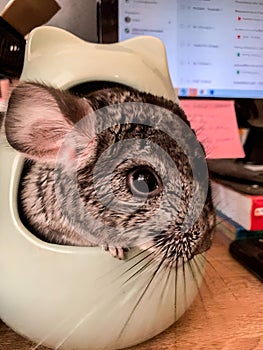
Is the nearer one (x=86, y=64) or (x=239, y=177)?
(x=86, y=64)

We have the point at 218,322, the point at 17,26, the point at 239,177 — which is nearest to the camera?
the point at 218,322

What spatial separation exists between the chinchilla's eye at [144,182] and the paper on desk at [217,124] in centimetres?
55

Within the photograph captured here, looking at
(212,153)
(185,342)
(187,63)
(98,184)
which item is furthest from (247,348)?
(187,63)

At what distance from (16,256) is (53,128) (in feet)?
0.55

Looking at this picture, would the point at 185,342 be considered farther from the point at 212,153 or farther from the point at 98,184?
the point at 212,153

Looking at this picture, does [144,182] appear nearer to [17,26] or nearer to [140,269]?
[140,269]

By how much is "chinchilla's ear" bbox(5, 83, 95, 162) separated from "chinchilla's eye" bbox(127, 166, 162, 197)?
0.09 meters

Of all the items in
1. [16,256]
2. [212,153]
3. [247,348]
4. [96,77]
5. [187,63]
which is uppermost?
[187,63]

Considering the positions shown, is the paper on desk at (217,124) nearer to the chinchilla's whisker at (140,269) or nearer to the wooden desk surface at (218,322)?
the wooden desk surface at (218,322)

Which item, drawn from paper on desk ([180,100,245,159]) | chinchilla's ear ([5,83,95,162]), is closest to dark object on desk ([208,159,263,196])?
paper on desk ([180,100,245,159])

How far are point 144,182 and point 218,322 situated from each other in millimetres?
287

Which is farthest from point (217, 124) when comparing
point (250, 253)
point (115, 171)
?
point (115, 171)

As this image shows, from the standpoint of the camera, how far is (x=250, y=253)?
3.01 feet

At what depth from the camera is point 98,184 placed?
1.85ft
